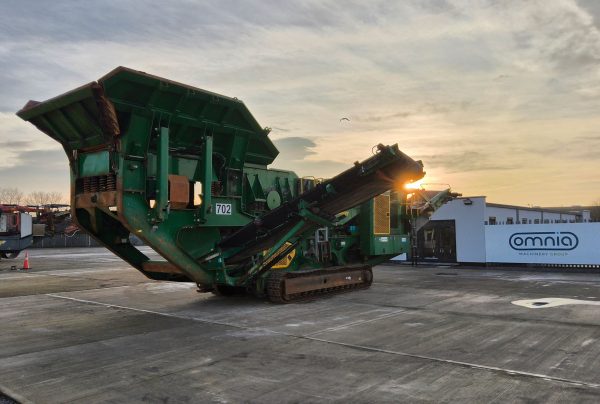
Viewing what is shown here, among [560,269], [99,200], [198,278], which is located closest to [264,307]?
[198,278]

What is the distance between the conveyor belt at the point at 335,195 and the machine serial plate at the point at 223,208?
48cm

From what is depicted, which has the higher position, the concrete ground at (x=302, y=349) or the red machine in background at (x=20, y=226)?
the red machine in background at (x=20, y=226)

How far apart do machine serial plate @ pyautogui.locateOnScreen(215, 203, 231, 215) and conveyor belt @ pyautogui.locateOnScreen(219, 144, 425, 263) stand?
1.58 feet

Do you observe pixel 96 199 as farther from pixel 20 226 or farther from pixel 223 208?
pixel 20 226

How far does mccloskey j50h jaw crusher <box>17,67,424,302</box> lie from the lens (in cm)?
838

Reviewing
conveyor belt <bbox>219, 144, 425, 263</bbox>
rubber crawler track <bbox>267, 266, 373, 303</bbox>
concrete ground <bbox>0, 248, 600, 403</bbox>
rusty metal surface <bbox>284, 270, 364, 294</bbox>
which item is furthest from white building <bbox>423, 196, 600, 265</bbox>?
conveyor belt <bbox>219, 144, 425, 263</bbox>

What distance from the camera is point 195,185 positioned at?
31.5 feet

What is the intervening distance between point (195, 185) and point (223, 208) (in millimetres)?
780

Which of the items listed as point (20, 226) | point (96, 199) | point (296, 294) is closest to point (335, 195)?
point (296, 294)

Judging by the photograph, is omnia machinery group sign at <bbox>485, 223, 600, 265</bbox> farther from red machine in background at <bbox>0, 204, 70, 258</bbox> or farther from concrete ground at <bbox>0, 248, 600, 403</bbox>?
red machine in background at <bbox>0, 204, 70, 258</bbox>

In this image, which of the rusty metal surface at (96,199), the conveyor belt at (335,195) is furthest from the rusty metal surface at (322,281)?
the rusty metal surface at (96,199)

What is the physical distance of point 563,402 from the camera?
452 cm

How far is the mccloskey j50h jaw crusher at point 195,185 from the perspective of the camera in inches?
330

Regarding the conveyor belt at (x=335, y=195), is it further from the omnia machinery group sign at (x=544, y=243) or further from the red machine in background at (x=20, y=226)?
the red machine in background at (x=20, y=226)
